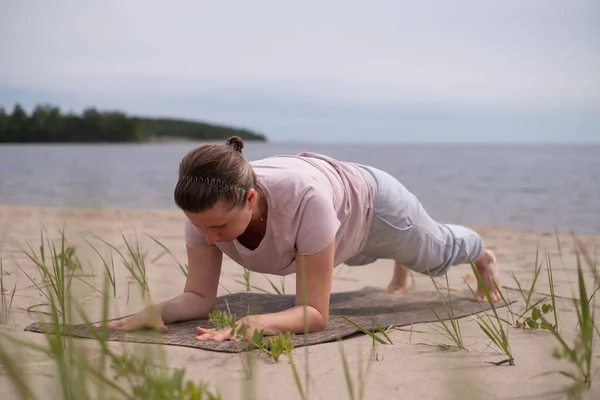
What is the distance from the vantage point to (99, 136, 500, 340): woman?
2.45 m

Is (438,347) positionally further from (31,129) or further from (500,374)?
(31,129)

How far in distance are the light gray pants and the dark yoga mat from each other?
8.4 inches

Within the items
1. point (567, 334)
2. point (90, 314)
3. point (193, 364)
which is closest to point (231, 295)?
point (90, 314)

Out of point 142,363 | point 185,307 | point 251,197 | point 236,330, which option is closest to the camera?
point 142,363

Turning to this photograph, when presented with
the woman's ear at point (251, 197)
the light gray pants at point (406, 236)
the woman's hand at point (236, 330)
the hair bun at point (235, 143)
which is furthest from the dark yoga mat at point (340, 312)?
the hair bun at point (235, 143)

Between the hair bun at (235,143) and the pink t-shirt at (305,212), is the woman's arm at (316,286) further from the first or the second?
the hair bun at (235,143)

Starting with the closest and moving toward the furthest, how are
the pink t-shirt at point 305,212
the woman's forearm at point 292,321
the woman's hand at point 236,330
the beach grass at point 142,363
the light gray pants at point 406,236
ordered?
the beach grass at point 142,363
the woman's hand at point 236,330
the woman's forearm at point 292,321
the pink t-shirt at point 305,212
the light gray pants at point 406,236

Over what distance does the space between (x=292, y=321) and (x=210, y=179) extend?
589 millimetres

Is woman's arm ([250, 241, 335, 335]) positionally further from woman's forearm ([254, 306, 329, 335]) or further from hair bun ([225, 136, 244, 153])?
hair bun ([225, 136, 244, 153])

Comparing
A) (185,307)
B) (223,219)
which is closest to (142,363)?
(223,219)

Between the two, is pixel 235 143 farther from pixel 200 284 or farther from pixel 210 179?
pixel 200 284

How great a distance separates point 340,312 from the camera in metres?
3.22

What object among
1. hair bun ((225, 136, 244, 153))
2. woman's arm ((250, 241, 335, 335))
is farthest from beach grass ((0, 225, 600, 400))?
hair bun ((225, 136, 244, 153))

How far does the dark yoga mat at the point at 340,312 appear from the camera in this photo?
234 centimetres
